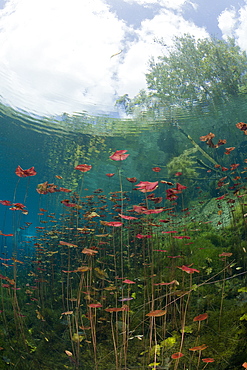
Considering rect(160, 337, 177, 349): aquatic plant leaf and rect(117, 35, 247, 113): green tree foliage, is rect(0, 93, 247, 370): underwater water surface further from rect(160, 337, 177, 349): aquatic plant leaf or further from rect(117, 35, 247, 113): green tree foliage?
rect(117, 35, 247, 113): green tree foliage

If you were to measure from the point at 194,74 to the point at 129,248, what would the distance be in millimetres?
7005

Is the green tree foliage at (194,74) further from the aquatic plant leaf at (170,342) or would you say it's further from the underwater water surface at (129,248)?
the aquatic plant leaf at (170,342)

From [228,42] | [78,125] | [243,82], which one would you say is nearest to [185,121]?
[243,82]

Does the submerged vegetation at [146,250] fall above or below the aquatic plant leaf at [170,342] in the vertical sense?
above

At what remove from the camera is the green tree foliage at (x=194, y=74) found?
29.9 ft

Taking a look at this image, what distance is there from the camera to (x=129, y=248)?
25.3 feet

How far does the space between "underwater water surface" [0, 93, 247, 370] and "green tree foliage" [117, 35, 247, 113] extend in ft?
3.32

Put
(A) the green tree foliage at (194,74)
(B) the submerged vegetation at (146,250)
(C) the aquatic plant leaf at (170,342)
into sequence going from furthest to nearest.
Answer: (A) the green tree foliage at (194,74), (C) the aquatic plant leaf at (170,342), (B) the submerged vegetation at (146,250)

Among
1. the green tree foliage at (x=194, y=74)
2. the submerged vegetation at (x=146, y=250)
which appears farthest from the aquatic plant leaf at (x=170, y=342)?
the green tree foliage at (x=194, y=74)

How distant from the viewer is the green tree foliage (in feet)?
29.9

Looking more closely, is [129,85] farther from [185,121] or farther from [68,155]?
[68,155]

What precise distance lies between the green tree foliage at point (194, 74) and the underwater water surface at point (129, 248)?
1012mm

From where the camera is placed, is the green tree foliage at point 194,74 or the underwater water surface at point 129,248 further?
the green tree foliage at point 194,74

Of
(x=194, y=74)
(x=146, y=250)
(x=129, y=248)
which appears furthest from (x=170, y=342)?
(x=194, y=74)
